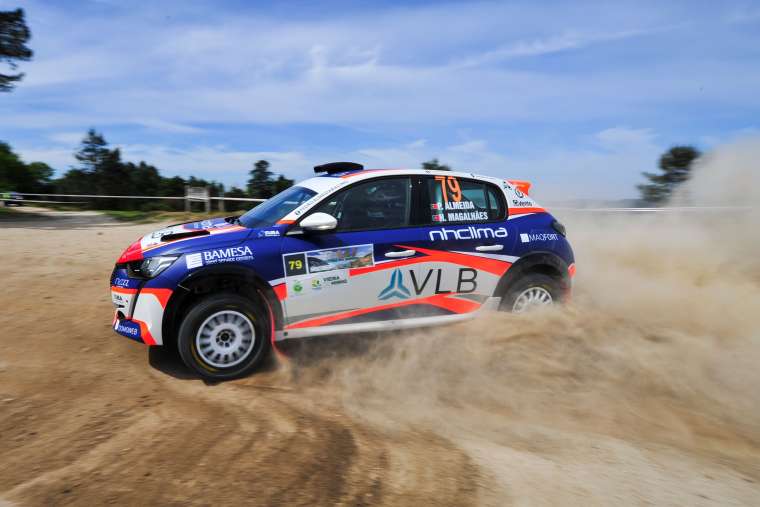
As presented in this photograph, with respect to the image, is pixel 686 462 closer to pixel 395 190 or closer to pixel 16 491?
pixel 395 190

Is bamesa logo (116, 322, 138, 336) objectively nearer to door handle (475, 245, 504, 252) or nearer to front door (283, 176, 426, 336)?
front door (283, 176, 426, 336)

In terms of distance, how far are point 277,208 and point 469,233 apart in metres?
1.91

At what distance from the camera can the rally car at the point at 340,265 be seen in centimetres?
464

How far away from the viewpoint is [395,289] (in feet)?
17.0

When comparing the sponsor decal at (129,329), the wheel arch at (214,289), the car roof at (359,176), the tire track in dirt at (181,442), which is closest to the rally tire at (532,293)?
the car roof at (359,176)

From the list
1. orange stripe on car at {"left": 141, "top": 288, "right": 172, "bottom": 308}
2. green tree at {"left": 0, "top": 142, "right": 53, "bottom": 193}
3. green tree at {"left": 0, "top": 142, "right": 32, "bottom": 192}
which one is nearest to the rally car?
orange stripe on car at {"left": 141, "top": 288, "right": 172, "bottom": 308}

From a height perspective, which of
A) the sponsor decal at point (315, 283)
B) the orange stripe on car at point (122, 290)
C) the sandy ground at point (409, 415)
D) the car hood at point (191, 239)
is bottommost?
the sandy ground at point (409, 415)

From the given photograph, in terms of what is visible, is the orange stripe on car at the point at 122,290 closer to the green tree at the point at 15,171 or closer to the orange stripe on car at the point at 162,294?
the orange stripe on car at the point at 162,294

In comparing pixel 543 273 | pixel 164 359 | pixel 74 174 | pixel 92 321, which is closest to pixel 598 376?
pixel 543 273

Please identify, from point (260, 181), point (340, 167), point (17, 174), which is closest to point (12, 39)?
point (260, 181)

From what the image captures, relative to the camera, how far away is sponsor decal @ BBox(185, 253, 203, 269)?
4576 mm

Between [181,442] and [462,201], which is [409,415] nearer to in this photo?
[181,442]

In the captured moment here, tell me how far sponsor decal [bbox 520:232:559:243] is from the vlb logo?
144 centimetres

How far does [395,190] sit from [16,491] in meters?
3.71
